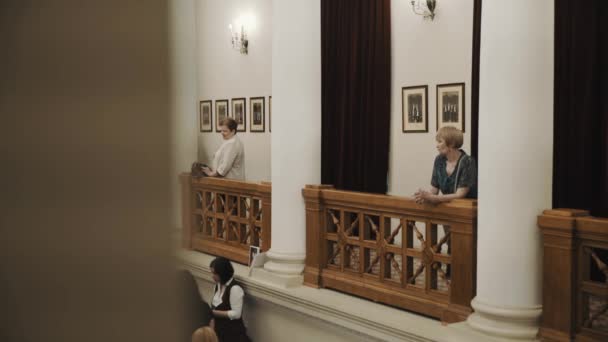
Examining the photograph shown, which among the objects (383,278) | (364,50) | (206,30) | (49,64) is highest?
(206,30)

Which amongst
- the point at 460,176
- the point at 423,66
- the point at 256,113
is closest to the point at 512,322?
the point at 460,176

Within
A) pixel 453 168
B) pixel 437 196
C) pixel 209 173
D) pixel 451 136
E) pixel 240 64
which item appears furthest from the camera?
pixel 240 64

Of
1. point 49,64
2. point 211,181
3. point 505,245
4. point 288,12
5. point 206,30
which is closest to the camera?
point 49,64

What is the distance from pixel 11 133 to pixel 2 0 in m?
0.06

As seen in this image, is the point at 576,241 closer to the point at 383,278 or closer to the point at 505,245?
the point at 505,245

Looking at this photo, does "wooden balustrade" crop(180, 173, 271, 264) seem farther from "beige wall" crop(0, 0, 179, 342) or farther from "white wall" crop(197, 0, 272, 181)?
"beige wall" crop(0, 0, 179, 342)

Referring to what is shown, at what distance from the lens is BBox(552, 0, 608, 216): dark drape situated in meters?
7.02

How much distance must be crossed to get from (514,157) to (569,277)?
3.00ft

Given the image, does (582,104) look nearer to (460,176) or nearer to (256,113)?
(460,176)

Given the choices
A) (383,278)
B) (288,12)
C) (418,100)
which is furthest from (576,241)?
(418,100)

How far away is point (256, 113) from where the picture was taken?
13.2 metres

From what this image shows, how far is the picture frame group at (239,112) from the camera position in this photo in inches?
514

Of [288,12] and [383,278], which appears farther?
[288,12]

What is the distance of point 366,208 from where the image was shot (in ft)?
22.8
